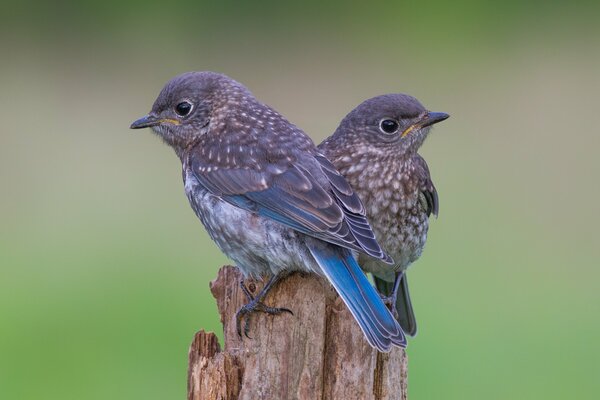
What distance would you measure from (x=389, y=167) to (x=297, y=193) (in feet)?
1.95

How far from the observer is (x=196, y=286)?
470 inches

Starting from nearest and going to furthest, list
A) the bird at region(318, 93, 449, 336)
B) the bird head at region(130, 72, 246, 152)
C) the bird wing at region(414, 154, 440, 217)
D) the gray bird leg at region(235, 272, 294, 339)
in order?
the gray bird leg at region(235, 272, 294, 339) < the bird at region(318, 93, 449, 336) < the bird wing at region(414, 154, 440, 217) < the bird head at region(130, 72, 246, 152)

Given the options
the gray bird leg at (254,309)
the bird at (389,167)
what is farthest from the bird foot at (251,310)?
the bird at (389,167)

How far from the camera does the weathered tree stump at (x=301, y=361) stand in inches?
217

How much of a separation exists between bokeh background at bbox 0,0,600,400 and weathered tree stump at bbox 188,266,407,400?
4.21 meters

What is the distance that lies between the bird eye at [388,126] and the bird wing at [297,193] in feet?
1.33

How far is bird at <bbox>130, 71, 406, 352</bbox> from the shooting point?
584 centimetres

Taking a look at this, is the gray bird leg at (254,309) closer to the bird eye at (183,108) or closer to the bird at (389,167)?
the bird at (389,167)

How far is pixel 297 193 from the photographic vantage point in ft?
20.0

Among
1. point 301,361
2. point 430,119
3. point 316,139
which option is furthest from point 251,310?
point 316,139

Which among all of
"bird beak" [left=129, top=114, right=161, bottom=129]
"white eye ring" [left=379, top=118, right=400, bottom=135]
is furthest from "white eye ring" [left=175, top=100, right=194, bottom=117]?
"white eye ring" [left=379, top=118, right=400, bottom=135]

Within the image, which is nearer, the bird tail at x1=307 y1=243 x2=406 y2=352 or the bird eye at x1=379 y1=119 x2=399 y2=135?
the bird tail at x1=307 y1=243 x2=406 y2=352

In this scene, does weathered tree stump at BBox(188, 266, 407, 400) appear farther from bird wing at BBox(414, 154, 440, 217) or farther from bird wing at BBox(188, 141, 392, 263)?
bird wing at BBox(414, 154, 440, 217)

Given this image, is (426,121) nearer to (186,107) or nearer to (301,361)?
(186,107)
